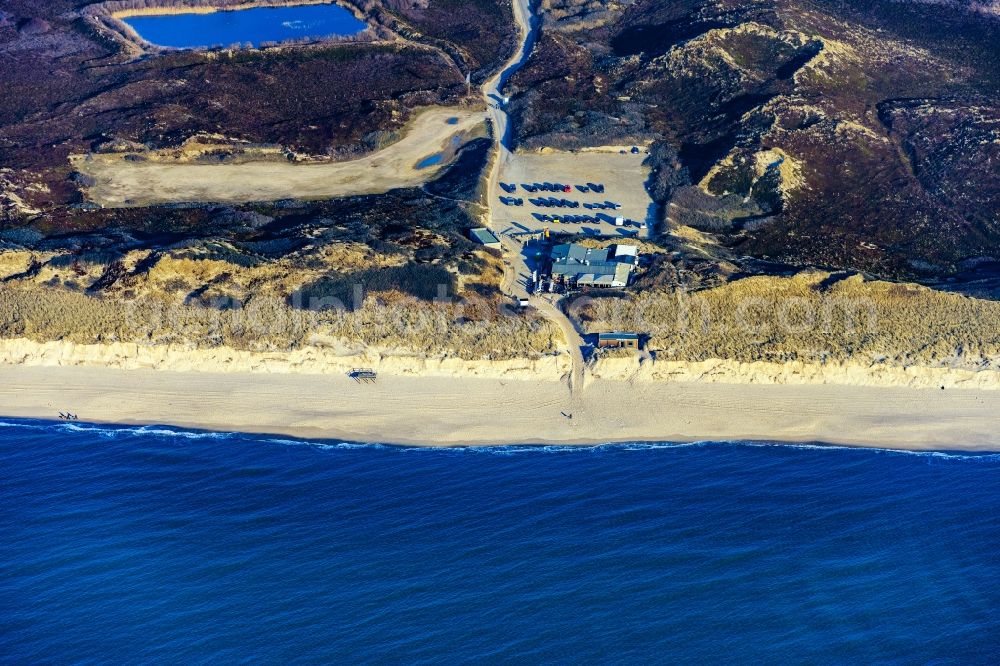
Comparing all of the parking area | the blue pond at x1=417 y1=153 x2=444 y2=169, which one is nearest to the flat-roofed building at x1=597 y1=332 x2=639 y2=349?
the parking area

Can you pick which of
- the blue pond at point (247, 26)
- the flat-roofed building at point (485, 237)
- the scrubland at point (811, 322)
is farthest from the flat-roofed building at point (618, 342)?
the blue pond at point (247, 26)

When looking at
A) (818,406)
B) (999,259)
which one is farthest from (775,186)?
(818,406)

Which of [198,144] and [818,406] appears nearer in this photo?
[818,406]

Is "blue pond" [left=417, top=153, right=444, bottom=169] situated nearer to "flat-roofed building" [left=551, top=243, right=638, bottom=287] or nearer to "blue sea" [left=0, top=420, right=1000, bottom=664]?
"flat-roofed building" [left=551, top=243, right=638, bottom=287]

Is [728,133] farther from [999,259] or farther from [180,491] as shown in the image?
[180,491]

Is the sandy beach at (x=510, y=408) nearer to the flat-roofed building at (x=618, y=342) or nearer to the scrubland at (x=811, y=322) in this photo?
the scrubland at (x=811, y=322)

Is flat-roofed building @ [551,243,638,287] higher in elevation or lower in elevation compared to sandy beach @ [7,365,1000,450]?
higher
